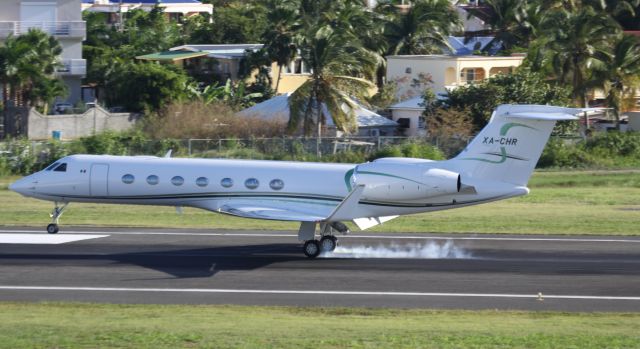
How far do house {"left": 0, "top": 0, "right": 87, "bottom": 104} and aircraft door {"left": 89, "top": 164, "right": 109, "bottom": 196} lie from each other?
36.7 meters

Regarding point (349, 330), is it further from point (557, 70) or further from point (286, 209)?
Answer: point (557, 70)

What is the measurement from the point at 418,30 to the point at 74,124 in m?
28.5

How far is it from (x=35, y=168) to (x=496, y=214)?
A: 784 inches

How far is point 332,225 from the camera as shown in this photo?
27.2 m

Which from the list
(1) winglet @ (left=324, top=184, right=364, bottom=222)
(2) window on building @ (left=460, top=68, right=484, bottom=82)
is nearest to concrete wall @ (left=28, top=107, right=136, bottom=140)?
Result: (2) window on building @ (left=460, top=68, right=484, bottom=82)

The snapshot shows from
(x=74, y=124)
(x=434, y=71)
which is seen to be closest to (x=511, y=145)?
(x=74, y=124)

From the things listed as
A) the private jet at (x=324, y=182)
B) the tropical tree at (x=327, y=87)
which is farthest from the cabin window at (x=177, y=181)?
the tropical tree at (x=327, y=87)

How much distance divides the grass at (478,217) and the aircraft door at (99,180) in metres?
4.57

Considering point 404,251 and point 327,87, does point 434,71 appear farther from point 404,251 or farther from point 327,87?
point 404,251

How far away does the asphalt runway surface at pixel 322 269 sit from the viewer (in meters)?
21.3

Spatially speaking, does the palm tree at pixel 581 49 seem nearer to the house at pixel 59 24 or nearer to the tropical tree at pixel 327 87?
the tropical tree at pixel 327 87

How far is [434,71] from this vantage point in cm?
6631

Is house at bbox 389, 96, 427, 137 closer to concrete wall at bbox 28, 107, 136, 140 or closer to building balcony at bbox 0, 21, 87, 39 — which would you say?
concrete wall at bbox 28, 107, 136, 140

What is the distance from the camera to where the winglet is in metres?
25.0
